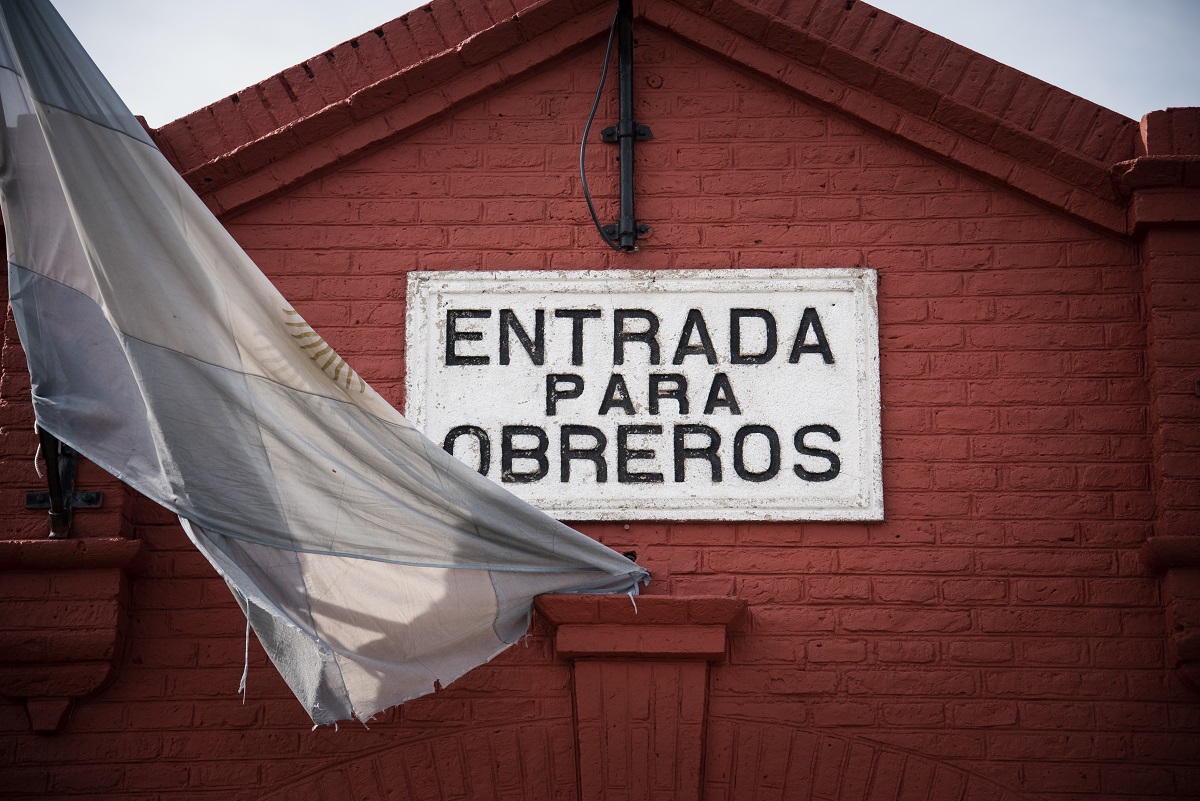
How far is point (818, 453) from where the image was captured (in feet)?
14.7

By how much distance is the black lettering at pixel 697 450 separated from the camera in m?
4.49

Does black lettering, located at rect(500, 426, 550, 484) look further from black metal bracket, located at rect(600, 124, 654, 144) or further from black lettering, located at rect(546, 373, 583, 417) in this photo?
black metal bracket, located at rect(600, 124, 654, 144)

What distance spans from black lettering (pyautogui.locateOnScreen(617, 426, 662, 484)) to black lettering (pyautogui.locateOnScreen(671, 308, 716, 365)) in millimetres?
270

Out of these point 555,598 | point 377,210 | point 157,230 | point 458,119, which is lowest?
point 555,598

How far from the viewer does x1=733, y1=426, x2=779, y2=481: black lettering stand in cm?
448

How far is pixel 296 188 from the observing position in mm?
4855

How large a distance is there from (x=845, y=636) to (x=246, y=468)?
2.03 m

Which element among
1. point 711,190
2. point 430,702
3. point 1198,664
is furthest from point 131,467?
point 1198,664

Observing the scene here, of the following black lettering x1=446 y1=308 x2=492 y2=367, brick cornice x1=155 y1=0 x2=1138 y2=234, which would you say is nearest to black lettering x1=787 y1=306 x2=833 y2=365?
brick cornice x1=155 y1=0 x2=1138 y2=234

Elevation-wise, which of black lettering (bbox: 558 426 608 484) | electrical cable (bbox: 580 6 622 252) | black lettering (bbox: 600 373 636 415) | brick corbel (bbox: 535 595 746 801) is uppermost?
electrical cable (bbox: 580 6 622 252)

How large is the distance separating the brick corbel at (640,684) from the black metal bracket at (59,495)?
1615mm

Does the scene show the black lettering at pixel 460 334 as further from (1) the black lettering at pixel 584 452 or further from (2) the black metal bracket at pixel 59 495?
(2) the black metal bracket at pixel 59 495

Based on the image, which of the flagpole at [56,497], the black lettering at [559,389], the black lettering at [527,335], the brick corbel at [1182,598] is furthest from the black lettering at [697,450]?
the flagpole at [56,497]

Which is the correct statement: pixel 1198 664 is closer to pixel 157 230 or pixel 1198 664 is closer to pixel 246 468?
pixel 246 468
